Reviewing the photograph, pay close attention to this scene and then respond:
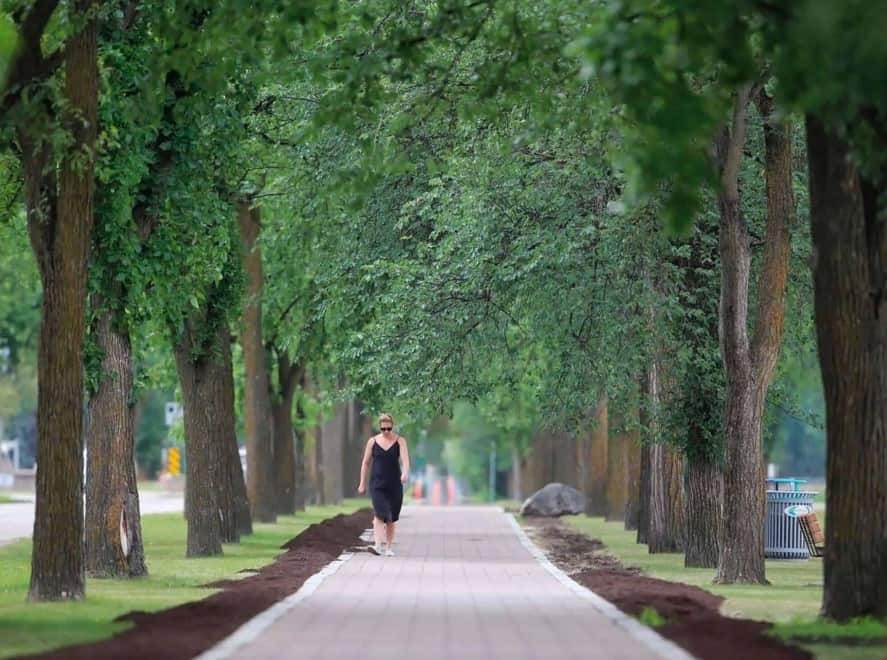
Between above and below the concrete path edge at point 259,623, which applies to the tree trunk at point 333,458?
above

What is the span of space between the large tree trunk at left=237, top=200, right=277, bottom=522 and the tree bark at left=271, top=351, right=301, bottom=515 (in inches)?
150

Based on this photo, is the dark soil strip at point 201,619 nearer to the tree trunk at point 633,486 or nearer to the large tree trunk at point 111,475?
the large tree trunk at point 111,475

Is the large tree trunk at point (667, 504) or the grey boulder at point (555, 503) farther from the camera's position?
the grey boulder at point (555, 503)

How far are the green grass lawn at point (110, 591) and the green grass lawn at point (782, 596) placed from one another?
5188mm

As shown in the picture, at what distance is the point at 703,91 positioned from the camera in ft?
75.3

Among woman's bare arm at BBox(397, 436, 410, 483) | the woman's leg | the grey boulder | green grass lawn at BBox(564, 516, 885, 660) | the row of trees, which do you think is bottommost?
green grass lawn at BBox(564, 516, 885, 660)

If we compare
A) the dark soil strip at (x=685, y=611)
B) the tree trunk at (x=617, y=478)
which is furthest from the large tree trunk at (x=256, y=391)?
the dark soil strip at (x=685, y=611)

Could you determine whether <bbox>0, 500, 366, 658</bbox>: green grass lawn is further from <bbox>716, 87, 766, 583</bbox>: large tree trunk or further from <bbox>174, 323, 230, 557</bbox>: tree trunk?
<bbox>716, 87, 766, 583</bbox>: large tree trunk

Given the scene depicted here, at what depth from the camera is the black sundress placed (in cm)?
2819

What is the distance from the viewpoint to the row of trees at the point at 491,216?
14.0m

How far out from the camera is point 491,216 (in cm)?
2700

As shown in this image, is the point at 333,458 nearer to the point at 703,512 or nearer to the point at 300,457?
the point at 300,457

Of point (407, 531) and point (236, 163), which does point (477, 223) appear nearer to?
point (236, 163)

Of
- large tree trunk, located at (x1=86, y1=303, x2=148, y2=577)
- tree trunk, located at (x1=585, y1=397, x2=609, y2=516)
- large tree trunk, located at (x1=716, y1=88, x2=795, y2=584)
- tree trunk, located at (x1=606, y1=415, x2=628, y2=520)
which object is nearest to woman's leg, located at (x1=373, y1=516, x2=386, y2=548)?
large tree trunk, located at (x1=86, y1=303, x2=148, y2=577)
